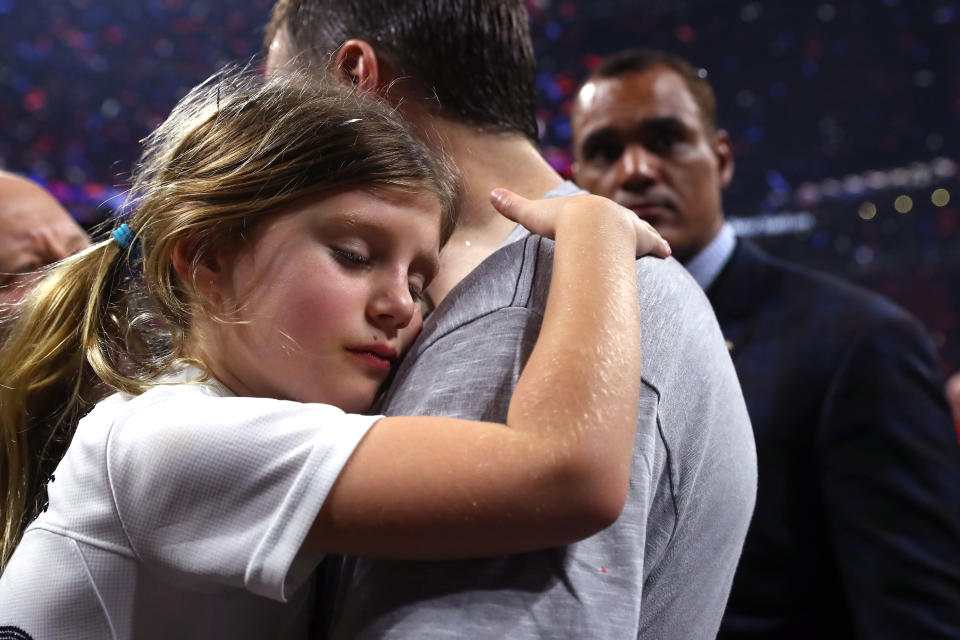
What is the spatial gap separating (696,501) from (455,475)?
26 cm

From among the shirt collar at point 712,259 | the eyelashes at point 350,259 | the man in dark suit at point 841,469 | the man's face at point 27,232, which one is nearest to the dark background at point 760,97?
the shirt collar at point 712,259

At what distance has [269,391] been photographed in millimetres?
865

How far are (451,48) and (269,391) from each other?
45cm

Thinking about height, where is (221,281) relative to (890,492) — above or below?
above

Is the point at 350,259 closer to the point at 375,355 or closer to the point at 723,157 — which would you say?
the point at 375,355

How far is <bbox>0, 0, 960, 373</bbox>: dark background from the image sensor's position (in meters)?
5.59

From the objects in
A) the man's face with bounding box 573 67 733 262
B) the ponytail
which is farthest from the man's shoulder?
the ponytail

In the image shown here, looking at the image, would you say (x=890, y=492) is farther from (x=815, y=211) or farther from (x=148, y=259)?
(x=815, y=211)

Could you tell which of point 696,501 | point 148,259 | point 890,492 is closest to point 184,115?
point 148,259

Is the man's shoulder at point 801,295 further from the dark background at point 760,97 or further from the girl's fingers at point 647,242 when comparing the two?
the dark background at point 760,97

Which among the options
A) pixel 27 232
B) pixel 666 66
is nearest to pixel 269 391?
pixel 27 232

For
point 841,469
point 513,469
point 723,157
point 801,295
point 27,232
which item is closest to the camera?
point 513,469

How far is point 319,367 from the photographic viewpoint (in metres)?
0.83

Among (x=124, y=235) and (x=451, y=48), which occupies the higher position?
(x=451, y=48)
